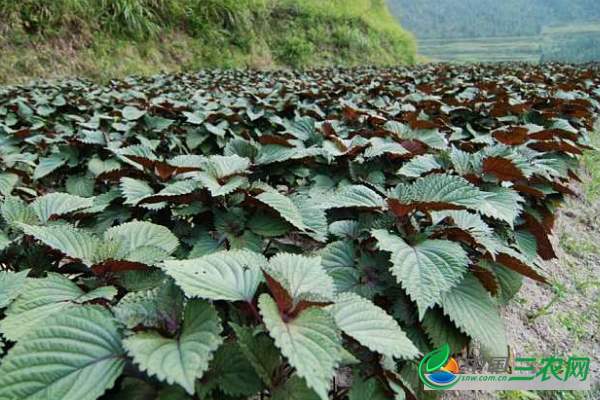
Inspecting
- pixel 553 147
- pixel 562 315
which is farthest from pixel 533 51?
pixel 562 315

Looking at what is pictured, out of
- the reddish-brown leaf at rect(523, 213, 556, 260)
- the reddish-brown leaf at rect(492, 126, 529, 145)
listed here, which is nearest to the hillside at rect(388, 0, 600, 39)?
the reddish-brown leaf at rect(492, 126, 529, 145)

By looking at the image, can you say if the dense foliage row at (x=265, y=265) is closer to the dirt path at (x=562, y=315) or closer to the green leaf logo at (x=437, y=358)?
the green leaf logo at (x=437, y=358)

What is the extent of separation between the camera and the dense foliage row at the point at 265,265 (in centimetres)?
73

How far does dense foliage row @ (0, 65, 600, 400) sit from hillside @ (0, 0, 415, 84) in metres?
6.55

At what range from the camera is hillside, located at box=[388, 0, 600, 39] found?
121 ft

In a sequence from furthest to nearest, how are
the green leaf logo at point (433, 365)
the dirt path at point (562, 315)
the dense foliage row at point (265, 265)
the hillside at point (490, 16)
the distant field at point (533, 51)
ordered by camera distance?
the hillside at point (490, 16) < the distant field at point (533, 51) < the dirt path at point (562, 315) < the green leaf logo at point (433, 365) < the dense foliage row at point (265, 265)

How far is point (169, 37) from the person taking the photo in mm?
9664

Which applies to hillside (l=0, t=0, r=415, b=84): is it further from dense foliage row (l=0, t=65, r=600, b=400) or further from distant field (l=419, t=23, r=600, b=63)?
dense foliage row (l=0, t=65, r=600, b=400)

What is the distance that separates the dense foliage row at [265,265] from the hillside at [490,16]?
3558cm

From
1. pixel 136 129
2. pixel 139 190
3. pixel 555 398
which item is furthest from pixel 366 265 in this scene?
pixel 136 129

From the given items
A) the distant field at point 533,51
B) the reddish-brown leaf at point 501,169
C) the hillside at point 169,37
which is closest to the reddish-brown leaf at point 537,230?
the reddish-brown leaf at point 501,169

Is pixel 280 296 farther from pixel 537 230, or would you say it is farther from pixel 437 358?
pixel 537 230

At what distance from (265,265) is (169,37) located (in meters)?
9.95

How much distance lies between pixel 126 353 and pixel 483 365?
1.13 m
